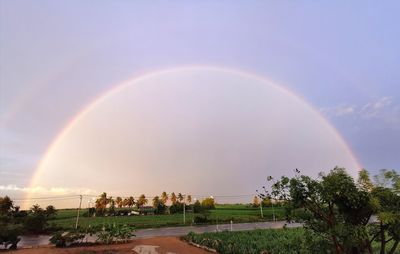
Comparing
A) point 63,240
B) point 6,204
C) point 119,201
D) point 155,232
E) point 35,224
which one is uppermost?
point 119,201

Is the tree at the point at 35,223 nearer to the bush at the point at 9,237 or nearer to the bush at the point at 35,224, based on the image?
the bush at the point at 35,224

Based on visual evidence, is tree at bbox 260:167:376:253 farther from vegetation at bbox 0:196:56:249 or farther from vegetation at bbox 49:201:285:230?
vegetation at bbox 49:201:285:230

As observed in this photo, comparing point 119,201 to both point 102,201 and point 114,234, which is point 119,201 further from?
point 114,234

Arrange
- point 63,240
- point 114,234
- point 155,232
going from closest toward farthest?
point 63,240, point 114,234, point 155,232

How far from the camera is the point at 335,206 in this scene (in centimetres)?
829

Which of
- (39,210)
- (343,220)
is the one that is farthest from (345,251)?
(39,210)

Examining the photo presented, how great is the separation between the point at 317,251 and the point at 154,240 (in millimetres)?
21982

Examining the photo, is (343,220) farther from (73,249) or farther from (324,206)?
(73,249)

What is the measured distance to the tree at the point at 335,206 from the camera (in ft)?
23.9

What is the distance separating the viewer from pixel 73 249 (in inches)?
965

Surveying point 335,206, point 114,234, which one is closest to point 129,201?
point 114,234

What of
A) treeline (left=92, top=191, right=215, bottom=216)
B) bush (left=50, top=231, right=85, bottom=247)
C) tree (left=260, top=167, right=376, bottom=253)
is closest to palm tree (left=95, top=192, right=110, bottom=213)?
treeline (left=92, top=191, right=215, bottom=216)

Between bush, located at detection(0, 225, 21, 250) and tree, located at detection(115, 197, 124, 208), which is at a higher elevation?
tree, located at detection(115, 197, 124, 208)

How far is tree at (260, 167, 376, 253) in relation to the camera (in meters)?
7.27
